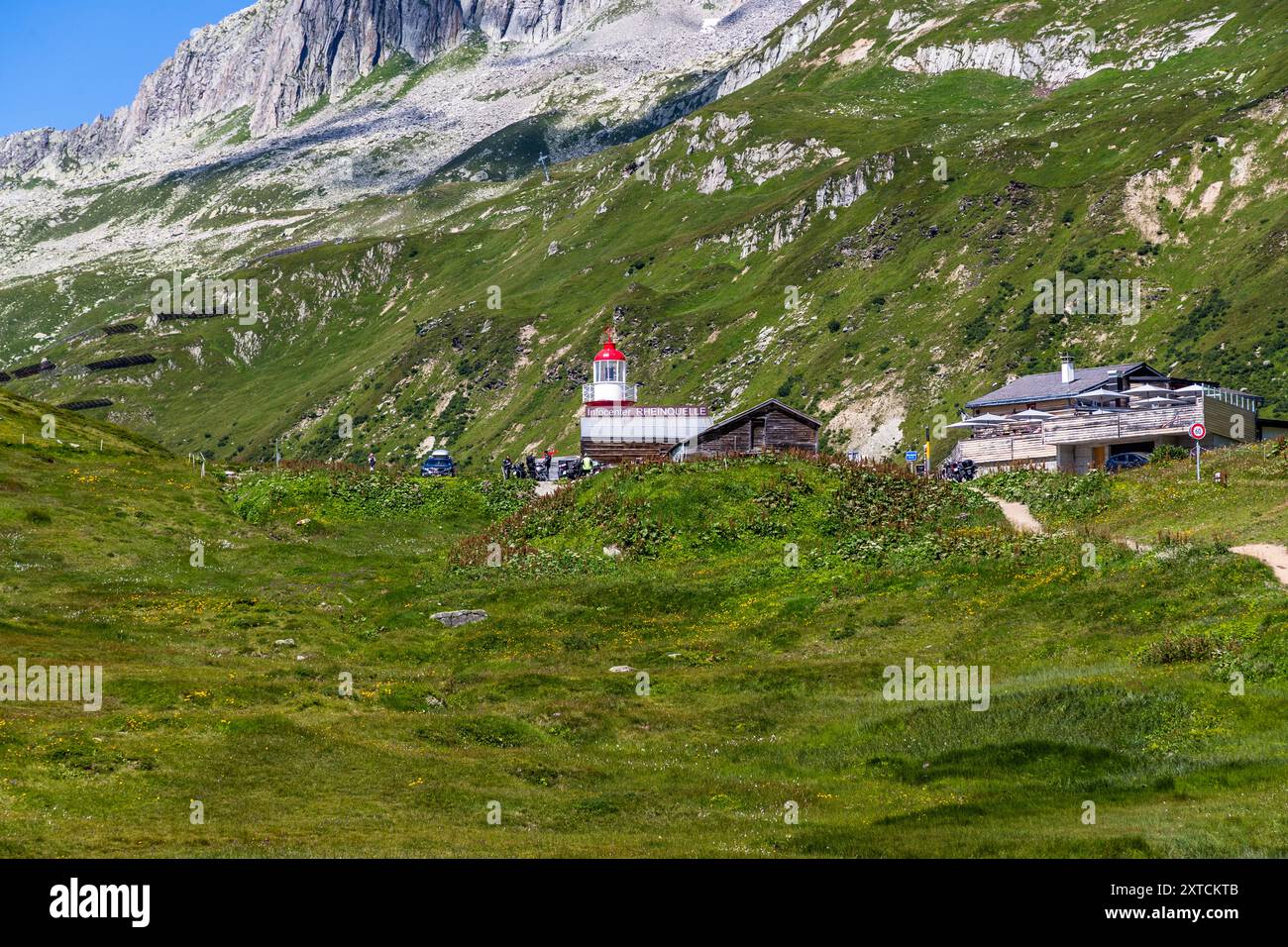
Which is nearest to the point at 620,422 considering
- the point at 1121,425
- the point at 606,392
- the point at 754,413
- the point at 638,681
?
the point at 606,392

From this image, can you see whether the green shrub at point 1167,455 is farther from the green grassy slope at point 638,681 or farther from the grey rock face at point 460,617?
the grey rock face at point 460,617

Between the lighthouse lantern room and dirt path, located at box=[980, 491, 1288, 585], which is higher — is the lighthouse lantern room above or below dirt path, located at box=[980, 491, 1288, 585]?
above

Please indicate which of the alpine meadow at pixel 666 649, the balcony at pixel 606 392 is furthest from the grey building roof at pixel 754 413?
the balcony at pixel 606 392

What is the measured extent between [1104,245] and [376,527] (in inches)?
5445

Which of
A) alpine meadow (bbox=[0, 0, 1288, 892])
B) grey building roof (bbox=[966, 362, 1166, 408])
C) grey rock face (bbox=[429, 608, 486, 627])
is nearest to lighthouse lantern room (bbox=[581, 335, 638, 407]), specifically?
alpine meadow (bbox=[0, 0, 1288, 892])

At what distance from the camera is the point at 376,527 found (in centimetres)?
8081

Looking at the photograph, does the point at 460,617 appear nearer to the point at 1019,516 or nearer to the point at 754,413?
the point at 1019,516

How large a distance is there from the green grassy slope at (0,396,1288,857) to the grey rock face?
90 cm

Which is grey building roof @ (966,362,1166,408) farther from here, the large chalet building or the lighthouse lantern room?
the lighthouse lantern room

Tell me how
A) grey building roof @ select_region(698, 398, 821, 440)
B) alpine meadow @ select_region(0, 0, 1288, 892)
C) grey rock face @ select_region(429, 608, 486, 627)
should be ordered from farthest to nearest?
grey building roof @ select_region(698, 398, 821, 440) → grey rock face @ select_region(429, 608, 486, 627) → alpine meadow @ select_region(0, 0, 1288, 892)

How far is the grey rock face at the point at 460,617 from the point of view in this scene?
57875mm

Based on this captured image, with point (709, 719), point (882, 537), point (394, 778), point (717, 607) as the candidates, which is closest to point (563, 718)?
point (709, 719)

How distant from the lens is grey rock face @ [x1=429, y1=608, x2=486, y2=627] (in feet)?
190
